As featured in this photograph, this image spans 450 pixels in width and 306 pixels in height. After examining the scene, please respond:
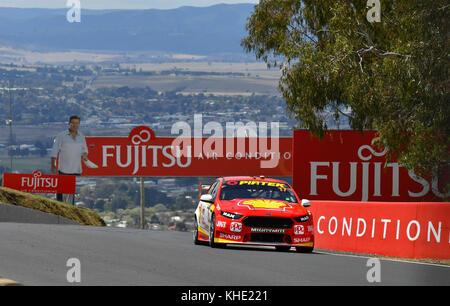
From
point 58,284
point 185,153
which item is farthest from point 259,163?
point 58,284

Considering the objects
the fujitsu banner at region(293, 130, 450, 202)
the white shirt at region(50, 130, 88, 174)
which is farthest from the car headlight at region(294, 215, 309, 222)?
the fujitsu banner at region(293, 130, 450, 202)

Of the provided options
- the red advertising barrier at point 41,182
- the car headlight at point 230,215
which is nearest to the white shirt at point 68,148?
the red advertising barrier at point 41,182

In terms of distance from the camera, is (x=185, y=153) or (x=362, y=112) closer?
(x=362, y=112)

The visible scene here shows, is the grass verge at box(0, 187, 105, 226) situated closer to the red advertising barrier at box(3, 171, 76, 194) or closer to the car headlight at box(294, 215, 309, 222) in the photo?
the red advertising barrier at box(3, 171, 76, 194)

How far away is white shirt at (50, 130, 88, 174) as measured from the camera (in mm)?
28203

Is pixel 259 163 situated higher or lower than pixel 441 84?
lower

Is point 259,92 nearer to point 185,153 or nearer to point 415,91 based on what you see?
point 185,153

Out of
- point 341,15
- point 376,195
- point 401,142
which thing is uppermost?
point 341,15

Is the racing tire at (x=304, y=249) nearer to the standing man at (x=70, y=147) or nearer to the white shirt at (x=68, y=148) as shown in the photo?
the standing man at (x=70, y=147)

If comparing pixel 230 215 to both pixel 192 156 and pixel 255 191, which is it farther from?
pixel 192 156

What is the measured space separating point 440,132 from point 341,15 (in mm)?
4887

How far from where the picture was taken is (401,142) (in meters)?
24.0

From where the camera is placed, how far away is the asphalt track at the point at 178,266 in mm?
12211
